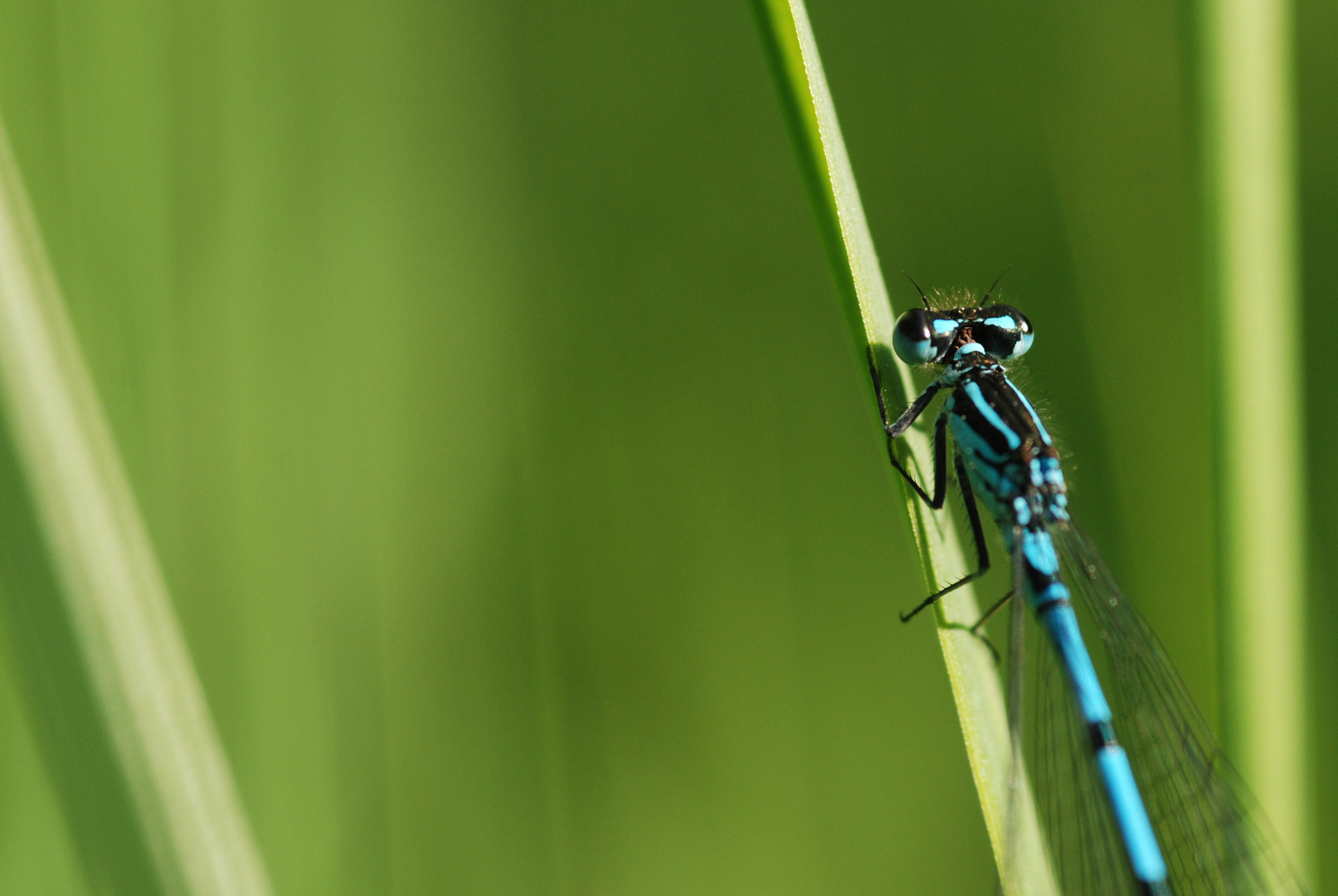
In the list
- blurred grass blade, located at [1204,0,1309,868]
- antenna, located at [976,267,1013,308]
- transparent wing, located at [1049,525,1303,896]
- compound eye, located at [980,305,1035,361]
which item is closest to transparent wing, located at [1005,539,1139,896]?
transparent wing, located at [1049,525,1303,896]

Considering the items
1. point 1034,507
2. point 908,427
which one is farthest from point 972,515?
point 908,427

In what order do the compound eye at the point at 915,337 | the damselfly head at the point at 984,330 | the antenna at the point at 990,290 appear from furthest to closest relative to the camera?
the antenna at the point at 990,290 < the damselfly head at the point at 984,330 < the compound eye at the point at 915,337

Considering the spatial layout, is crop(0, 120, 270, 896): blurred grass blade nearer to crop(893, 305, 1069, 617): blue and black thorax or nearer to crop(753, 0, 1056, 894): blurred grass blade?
crop(753, 0, 1056, 894): blurred grass blade

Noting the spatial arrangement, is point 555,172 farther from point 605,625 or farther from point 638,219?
point 605,625

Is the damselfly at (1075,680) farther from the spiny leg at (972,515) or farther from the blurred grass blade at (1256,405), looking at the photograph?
the blurred grass blade at (1256,405)

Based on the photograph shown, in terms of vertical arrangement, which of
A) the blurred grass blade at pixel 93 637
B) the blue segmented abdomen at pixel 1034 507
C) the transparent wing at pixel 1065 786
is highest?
the blurred grass blade at pixel 93 637

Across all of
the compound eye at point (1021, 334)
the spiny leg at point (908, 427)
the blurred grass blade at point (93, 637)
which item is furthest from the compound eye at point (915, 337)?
the blurred grass blade at point (93, 637)

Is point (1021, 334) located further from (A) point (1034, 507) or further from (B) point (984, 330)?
(A) point (1034, 507)
